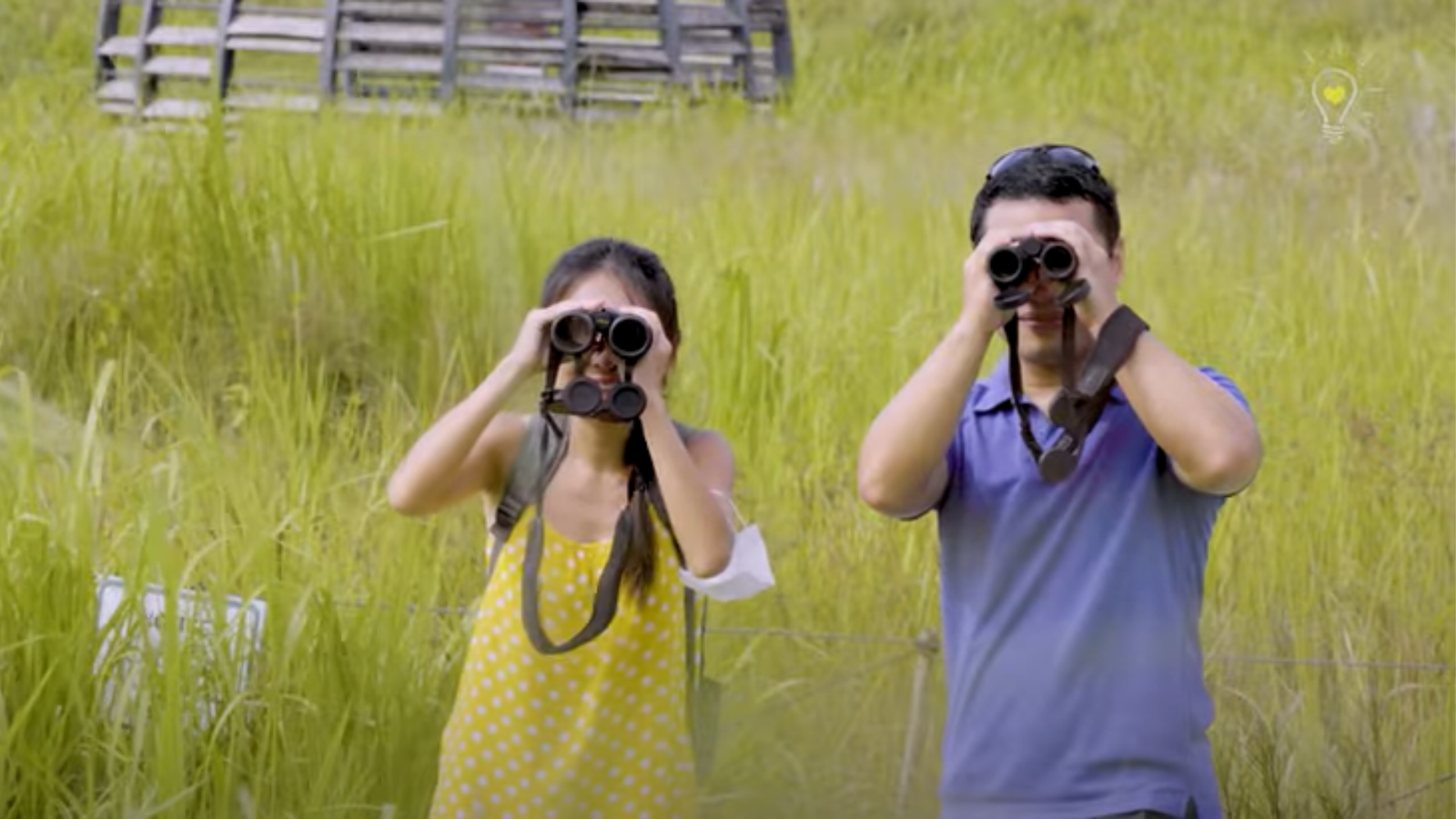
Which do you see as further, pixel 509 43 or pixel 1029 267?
pixel 509 43

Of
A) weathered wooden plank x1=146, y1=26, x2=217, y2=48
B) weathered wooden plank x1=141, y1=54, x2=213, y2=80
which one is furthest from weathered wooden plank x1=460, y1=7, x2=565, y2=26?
weathered wooden plank x1=141, y1=54, x2=213, y2=80

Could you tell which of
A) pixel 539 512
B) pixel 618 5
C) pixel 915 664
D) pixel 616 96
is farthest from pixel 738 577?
pixel 618 5

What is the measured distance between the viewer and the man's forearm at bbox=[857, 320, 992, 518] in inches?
77.4

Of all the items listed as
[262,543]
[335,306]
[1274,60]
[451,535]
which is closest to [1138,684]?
[262,543]

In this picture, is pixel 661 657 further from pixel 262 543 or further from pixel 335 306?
pixel 335 306

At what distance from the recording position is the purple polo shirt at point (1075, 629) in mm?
1978

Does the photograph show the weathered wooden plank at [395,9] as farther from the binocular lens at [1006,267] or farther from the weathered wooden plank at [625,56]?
the binocular lens at [1006,267]

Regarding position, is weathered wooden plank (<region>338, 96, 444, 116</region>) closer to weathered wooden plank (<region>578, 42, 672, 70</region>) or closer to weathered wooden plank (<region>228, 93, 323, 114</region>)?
weathered wooden plank (<region>228, 93, 323, 114</region>)

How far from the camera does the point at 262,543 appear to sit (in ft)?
8.88

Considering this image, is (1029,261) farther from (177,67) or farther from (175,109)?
(177,67)

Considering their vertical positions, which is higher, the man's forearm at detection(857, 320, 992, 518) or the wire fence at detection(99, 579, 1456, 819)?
the man's forearm at detection(857, 320, 992, 518)

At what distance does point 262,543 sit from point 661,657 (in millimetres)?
664

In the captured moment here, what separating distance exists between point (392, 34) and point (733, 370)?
165 cm

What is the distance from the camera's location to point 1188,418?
196 cm
